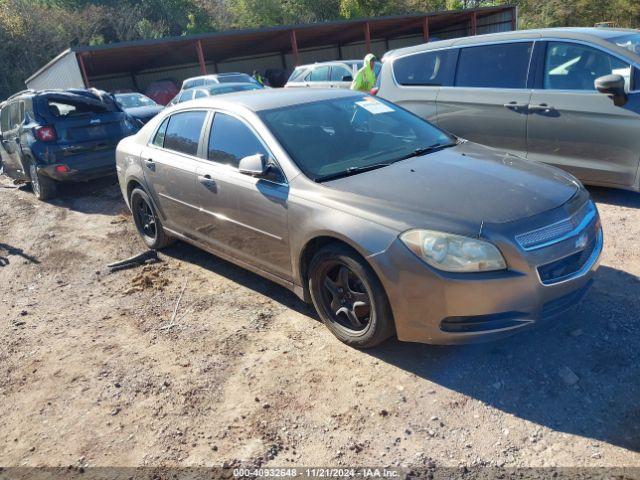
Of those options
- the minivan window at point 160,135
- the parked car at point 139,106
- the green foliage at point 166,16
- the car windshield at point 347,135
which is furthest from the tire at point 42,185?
the green foliage at point 166,16

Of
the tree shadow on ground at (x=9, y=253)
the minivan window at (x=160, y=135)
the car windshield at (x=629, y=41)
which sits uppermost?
the car windshield at (x=629, y=41)

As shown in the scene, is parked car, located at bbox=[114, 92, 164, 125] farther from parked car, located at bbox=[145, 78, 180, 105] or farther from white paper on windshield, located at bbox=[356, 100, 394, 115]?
white paper on windshield, located at bbox=[356, 100, 394, 115]

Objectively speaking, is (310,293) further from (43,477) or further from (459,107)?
(459,107)

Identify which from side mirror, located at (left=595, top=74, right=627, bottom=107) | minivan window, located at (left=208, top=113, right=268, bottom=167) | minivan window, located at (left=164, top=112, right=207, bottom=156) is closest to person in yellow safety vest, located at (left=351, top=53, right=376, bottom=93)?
side mirror, located at (left=595, top=74, right=627, bottom=107)

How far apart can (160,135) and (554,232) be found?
368 cm

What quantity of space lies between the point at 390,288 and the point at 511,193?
941mm

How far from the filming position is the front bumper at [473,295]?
9.59ft

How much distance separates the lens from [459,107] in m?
6.47

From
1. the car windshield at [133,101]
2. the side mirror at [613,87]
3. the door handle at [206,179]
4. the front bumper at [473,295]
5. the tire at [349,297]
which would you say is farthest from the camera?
the car windshield at [133,101]

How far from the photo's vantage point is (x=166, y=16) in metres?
39.1

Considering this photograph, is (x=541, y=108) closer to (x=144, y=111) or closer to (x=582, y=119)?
(x=582, y=119)

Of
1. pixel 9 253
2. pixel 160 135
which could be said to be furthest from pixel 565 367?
pixel 9 253

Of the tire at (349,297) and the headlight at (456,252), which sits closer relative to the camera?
the headlight at (456,252)

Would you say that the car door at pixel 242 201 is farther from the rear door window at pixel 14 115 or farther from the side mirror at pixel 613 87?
the rear door window at pixel 14 115
